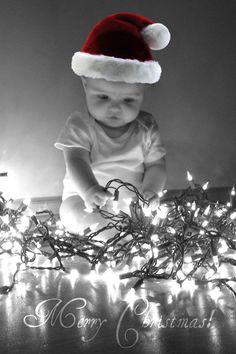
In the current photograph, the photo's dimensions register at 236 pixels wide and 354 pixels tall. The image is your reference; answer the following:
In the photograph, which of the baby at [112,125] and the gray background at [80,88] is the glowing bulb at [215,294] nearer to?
the baby at [112,125]

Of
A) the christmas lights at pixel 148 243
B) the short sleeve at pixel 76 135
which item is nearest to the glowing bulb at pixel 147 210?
the christmas lights at pixel 148 243

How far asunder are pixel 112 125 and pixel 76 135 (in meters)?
0.10

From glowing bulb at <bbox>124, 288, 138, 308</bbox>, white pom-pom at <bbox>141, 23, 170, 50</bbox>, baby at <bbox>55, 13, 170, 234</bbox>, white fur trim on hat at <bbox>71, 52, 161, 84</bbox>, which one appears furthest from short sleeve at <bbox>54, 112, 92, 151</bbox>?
glowing bulb at <bbox>124, 288, 138, 308</bbox>

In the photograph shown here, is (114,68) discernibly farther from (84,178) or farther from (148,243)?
(148,243)

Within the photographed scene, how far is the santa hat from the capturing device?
125 cm

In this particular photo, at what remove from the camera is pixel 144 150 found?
4.66 feet

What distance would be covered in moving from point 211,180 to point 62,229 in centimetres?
87

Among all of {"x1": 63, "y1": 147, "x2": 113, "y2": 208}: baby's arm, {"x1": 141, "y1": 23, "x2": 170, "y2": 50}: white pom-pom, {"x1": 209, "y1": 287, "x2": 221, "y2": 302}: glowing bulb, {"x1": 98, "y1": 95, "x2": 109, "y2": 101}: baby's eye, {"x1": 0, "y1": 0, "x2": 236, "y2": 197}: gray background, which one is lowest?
{"x1": 209, "y1": 287, "x2": 221, "y2": 302}: glowing bulb

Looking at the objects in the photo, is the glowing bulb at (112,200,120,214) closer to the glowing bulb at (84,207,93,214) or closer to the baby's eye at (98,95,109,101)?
the glowing bulb at (84,207,93,214)

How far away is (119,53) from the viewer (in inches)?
49.8

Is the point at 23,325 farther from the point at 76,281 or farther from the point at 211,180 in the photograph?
the point at 211,180

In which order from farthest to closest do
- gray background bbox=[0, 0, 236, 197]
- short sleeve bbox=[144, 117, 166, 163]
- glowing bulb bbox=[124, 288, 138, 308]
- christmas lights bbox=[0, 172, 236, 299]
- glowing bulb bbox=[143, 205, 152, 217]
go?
1. gray background bbox=[0, 0, 236, 197]
2. short sleeve bbox=[144, 117, 166, 163]
3. glowing bulb bbox=[143, 205, 152, 217]
4. christmas lights bbox=[0, 172, 236, 299]
5. glowing bulb bbox=[124, 288, 138, 308]

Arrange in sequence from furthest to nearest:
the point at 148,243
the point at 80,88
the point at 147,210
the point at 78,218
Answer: the point at 80,88, the point at 78,218, the point at 147,210, the point at 148,243

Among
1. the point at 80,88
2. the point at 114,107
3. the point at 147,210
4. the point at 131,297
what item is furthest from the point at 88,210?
the point at 80,88
